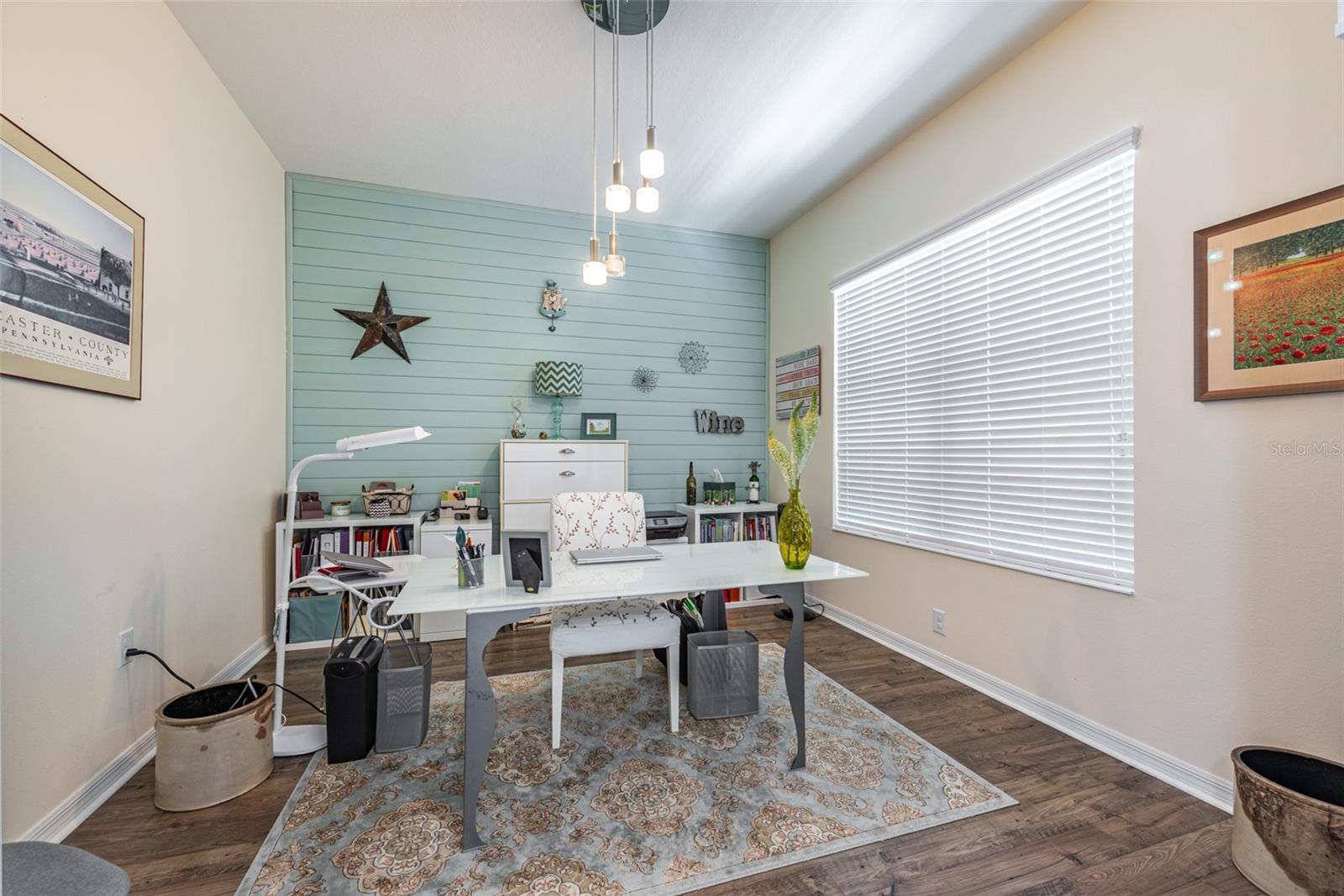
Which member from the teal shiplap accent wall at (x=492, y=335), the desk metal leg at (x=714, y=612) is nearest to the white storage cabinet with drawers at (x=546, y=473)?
the teal shiplap accent wall at (x=492, y=335)

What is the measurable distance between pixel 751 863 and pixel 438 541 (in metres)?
2.67

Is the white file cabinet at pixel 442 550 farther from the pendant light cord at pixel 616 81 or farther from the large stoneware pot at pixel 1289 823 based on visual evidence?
the large stoneware pot at pixel 1289 823

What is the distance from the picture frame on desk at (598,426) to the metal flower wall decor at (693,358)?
80cm

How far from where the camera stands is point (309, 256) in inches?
147

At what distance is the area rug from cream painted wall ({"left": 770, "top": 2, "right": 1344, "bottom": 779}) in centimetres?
76

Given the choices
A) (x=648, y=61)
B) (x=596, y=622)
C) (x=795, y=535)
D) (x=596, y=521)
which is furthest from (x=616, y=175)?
(x=596, y=622)

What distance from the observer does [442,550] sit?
3584mm

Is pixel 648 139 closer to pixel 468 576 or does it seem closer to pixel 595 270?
pixel 595 270

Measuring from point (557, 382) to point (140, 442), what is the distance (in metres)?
2.37

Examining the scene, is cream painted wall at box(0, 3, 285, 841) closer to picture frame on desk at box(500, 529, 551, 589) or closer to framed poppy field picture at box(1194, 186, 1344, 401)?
picture frame on desk at box(500, 529, 551, 589)

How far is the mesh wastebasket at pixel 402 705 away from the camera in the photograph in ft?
7.16

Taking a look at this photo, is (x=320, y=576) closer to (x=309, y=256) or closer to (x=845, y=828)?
(x=845, y=828)

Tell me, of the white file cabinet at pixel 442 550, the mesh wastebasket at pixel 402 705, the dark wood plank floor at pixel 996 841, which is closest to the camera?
the dark wood plank floor at pixel 996 841

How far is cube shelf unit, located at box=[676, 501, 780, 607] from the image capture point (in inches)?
166
